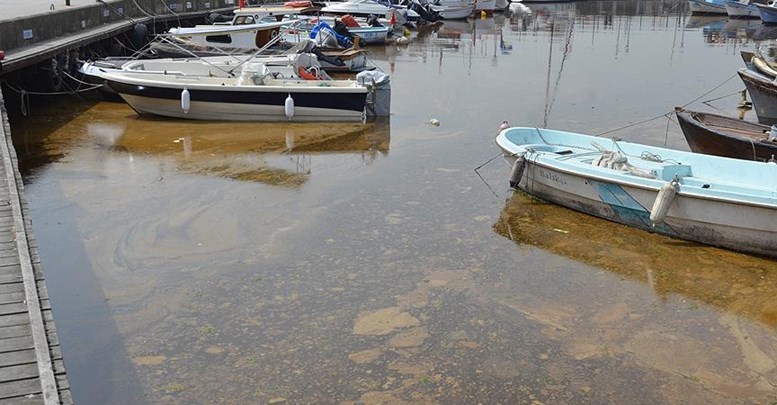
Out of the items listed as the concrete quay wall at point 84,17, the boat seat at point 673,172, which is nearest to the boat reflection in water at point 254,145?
the concrete quay wall at point 84,17

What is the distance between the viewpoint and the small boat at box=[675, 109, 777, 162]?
11250 mm

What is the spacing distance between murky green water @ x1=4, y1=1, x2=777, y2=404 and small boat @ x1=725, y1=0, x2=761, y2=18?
3307 centimetres

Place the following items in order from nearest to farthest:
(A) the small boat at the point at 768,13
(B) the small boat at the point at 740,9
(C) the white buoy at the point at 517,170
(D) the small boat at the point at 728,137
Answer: (C) the white buoy at the point at 517,170
(D) the small boat at the point at 728,137
(A) the small boat at the point at 768,13
(B) the small boat at the point at 740,9

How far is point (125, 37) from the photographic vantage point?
76.1 feet

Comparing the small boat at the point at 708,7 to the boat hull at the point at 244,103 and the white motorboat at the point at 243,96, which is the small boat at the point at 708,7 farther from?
the boat hull at the point at 244,103

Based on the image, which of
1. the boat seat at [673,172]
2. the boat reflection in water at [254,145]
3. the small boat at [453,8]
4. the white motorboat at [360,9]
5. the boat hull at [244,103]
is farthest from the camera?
the small boat at [453,8]

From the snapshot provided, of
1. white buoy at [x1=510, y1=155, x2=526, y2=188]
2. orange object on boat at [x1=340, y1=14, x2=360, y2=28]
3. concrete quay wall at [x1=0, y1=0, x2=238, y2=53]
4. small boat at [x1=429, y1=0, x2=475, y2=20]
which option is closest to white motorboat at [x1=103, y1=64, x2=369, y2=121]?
concrete quay wall at [x1=0, y1=0, x2=238, y2=53]

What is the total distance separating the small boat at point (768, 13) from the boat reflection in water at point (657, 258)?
36065mm

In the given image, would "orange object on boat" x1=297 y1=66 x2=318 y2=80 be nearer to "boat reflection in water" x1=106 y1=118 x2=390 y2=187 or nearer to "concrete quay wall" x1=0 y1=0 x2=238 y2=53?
"boat reflection in water" x1=106 y1=118 x2=390 y2=187

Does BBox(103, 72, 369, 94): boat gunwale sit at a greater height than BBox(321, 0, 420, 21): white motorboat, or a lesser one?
lesser

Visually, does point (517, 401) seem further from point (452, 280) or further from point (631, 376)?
point (452, 280)

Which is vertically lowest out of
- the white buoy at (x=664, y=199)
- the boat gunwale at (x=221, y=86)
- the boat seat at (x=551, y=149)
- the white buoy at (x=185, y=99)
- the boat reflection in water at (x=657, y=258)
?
the boat reflection in water at (x=657, y=258)

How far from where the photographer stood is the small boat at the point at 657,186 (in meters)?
9.03

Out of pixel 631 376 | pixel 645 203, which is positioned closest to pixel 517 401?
pixel 631 376
